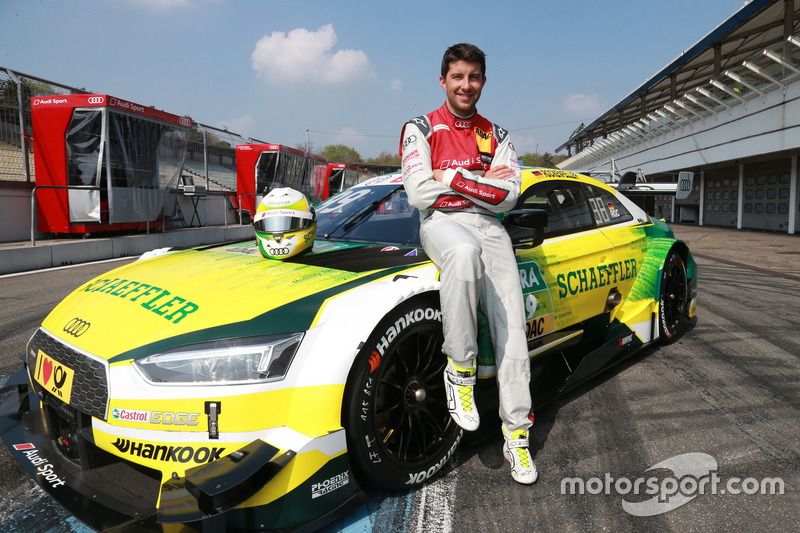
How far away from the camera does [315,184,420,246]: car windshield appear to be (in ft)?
9.48

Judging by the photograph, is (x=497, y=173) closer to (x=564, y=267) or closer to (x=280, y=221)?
(x=564, y=267)

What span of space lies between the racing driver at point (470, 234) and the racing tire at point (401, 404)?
0.10 metres

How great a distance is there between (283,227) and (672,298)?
3.23m

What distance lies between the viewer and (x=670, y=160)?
81.9 ft

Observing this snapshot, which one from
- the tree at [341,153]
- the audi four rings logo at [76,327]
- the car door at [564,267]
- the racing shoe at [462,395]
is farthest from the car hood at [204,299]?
the tree at [341,153]

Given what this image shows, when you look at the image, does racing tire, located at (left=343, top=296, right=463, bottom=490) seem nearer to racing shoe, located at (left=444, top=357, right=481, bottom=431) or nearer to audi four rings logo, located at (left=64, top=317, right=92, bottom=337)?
racing shoe, located at (left=444, top=357, right=481, bottom=431)

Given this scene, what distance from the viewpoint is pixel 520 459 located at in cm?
221

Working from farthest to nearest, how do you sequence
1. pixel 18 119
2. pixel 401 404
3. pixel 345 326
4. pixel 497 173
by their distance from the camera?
pixel 18 119 → pixel 497 173 → pixel 401 404 → pixel 345 326

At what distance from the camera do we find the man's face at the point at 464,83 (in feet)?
7.99

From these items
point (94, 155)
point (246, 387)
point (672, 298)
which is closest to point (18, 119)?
point (94, 155)

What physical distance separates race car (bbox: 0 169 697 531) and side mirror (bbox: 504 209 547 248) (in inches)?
0.4

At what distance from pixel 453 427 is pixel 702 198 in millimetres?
26377

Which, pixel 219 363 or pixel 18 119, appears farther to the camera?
pixel 18 119

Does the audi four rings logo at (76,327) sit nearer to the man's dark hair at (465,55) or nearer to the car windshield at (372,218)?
the car windshield at (372,218)
